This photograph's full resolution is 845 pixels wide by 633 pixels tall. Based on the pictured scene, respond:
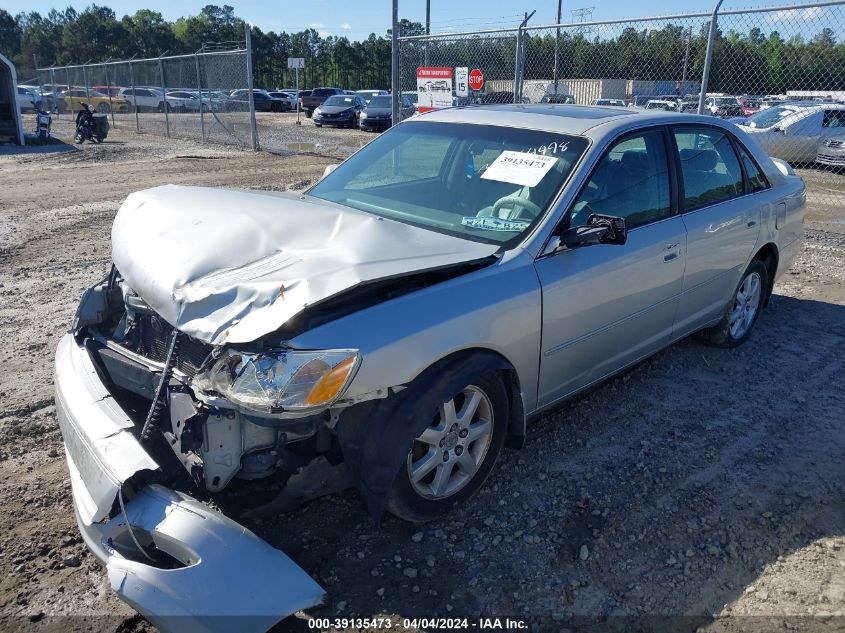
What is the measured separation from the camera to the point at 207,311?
8.69ft

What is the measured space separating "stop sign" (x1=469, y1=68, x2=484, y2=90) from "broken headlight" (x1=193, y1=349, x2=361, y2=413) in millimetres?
10267

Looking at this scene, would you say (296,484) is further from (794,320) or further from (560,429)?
(794,320)

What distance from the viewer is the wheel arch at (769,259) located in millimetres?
5254

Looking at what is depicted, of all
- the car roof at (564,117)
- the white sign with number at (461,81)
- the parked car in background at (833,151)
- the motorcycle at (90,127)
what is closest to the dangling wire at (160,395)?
the car roof at (564,117)

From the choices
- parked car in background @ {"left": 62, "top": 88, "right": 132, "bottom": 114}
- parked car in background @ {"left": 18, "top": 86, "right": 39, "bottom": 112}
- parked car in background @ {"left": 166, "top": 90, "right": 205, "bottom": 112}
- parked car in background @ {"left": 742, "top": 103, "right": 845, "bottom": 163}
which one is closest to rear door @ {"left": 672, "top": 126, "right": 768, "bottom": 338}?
parked car in background @ {"left": 742, "top": 103, "right": 845, "bottom": 163}

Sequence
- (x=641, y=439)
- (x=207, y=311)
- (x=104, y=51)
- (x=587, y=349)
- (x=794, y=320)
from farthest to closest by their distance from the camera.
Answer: (x=104, y=51) → (x=794, y=320) → (x=641, y=439) → (x=587, y=349) → (x=207, y=311)

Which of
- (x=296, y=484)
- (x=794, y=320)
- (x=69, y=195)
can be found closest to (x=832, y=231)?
(x=794, y=320)

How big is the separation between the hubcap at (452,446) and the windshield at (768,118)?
51.7 feet

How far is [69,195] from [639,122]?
1077cm

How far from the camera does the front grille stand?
2785 mm

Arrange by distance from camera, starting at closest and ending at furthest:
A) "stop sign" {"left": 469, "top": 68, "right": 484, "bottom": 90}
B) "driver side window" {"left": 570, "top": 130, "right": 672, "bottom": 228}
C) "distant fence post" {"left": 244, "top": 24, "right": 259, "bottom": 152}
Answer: "driver side window" {"left": 570, "top": 130, "right": 672, "bottom": 228}, "stop sign" {"left": 469, "top": 68, "right": 484, "bottom": 90}, "distant fence post" {"left": 244, "top": 24, "right": 259, "bottom": 152}

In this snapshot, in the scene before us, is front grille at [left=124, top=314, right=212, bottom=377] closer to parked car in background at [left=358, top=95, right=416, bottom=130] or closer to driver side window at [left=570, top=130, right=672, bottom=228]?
driver side window at [left=570, top=130, right=672, bottom=228]

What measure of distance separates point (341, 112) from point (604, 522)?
27274mm

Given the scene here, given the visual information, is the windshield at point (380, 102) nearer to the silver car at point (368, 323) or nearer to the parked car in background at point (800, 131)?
the parked car in background at point (800, 131)
